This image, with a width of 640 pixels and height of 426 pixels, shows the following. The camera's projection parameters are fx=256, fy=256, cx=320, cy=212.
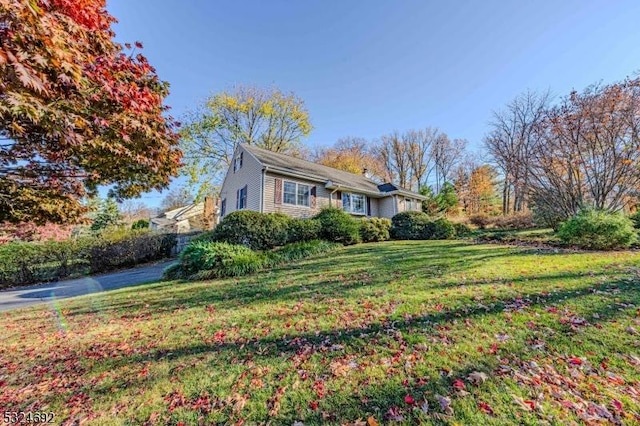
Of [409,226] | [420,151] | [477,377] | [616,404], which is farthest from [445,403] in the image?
[420,151]

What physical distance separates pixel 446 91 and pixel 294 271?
14.3 meters

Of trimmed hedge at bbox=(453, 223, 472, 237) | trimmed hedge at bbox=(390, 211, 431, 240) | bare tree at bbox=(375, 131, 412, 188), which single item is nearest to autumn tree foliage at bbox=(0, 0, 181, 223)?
trimmed hedge at bbox=(390, 211, 431, 240)

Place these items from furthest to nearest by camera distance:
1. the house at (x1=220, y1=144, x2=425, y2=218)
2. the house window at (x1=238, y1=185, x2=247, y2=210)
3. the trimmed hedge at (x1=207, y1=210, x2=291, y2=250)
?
the house window at (x1=238, y1=185, x2=247, y2=210)
the house at (x1=220, y1=144, x2=425, y2=218)
the trimmed hedge at (x1=207, y1=210, x2=291, y2=250)

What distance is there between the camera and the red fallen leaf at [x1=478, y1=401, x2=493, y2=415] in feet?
6.76

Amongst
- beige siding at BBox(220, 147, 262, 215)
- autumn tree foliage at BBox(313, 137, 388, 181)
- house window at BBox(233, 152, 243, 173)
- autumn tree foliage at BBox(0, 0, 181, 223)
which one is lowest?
autumn tree foliage at BBox(0, 0, 181, 223)

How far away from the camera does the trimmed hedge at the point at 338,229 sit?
12.5 m

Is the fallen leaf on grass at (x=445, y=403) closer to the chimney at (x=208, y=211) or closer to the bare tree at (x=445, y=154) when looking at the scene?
the chimney at (x=208, y=211)

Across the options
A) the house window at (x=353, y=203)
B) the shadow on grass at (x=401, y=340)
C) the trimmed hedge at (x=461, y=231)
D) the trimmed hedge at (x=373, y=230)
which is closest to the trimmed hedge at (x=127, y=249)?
the house window at (x=353, y=203)

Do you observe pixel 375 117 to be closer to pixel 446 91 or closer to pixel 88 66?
pixel 446 91

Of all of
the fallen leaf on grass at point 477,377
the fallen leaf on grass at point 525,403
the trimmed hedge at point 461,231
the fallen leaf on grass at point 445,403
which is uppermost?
the trimmed hedge at point 461,231

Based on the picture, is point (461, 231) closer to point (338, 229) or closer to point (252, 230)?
point (338, 229)

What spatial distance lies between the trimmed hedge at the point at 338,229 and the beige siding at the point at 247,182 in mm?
3682

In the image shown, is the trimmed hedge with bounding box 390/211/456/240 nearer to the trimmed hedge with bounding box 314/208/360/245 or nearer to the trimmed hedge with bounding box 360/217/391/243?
the trimmed hedge with bounding box 360/217/391/243

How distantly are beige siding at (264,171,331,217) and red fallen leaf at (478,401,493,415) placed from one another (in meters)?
12.0
